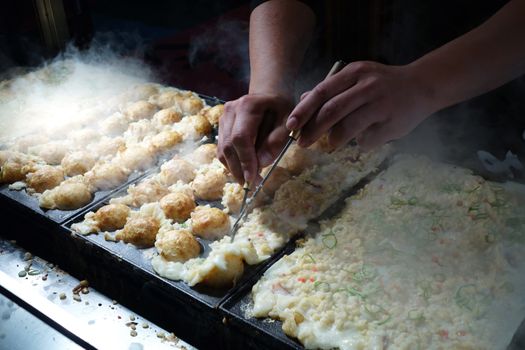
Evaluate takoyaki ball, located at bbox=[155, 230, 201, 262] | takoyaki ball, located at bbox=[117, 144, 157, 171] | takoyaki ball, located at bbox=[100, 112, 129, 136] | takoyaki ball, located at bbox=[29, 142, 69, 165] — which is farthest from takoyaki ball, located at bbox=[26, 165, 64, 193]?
takoyaki ball, located at bbox=[155, 230, 201, 262]

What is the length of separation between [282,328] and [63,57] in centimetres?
307

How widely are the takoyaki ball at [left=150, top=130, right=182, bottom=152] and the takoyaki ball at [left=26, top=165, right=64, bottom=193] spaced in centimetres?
50

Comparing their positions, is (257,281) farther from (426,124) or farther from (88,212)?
(426,124)

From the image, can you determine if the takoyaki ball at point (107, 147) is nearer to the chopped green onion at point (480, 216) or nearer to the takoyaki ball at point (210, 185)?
the takoyaki ball at point (210, 185)

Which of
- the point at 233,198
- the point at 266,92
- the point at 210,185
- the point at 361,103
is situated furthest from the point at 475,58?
the point at 210,185

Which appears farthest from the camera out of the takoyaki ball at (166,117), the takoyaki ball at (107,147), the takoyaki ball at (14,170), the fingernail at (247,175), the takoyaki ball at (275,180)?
the takoyaki ball at (166,117)

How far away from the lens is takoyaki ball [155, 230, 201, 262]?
2117 mm

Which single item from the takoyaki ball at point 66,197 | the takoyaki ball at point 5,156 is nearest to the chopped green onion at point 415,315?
the takoyaki ball at point 66,197

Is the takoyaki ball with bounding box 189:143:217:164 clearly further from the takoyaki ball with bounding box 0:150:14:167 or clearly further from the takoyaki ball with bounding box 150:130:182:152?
the takoyaki ball with bounding box 0:150:14:167

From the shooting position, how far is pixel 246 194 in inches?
89.3

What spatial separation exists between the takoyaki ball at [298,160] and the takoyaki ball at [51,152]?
1.23 meters

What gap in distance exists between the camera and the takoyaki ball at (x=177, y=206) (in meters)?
2.40

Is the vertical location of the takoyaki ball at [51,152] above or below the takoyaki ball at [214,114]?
below

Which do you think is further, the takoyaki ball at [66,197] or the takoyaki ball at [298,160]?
the takoyaki ball at [298,160]
